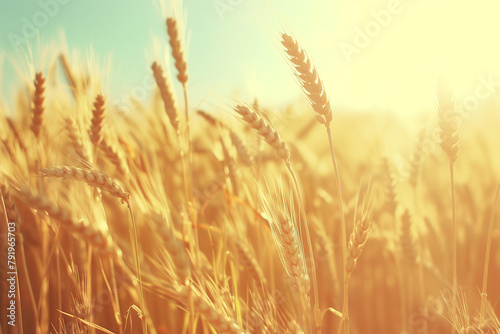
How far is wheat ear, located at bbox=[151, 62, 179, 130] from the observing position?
1.00m

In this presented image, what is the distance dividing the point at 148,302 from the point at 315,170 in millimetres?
780

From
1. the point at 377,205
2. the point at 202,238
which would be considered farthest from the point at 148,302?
the point at 377,205

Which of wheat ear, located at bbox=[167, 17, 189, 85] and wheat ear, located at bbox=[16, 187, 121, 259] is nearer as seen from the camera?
wheat ear, located at bbox=[16, 187, 121, 259]

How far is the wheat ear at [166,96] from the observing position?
1005 millimetres

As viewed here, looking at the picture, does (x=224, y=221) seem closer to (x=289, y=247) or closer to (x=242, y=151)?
(x=242, y=151)

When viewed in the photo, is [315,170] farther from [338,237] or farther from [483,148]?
[483,148]

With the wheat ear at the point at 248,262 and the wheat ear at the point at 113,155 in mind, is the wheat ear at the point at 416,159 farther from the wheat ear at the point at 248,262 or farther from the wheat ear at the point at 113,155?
the wheat ear at the point at 113,155

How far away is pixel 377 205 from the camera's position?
1.60 metres

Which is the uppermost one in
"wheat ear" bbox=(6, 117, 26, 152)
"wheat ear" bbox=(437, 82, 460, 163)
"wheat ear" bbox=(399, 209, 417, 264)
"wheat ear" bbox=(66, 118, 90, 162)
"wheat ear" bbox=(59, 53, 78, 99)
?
"wheat ear" bbox=(59, 53, 78, 99)

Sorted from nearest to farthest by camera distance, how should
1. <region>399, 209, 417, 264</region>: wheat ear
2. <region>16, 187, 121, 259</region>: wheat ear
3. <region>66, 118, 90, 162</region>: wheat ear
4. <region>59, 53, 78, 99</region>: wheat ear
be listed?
<region>16, 187, 121, 259</region>: wheat ear → <region>66, 118, 90, 162</region>: wheat ear → <region>399, 209, 417, 264</region>: wheat ear → <region>59, 53, 78, 99</region>: wheat ear

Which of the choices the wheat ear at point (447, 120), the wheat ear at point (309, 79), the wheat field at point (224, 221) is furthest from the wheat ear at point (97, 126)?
the wheat ear at point (447, 120)

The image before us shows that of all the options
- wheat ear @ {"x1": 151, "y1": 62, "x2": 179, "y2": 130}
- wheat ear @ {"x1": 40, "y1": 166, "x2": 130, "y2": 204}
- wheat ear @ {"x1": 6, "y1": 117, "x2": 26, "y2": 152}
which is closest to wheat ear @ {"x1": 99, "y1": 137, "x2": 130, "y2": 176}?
wheat ear @ {"x1": 151, "y1": 62, "x2": 179, "y2": 130}

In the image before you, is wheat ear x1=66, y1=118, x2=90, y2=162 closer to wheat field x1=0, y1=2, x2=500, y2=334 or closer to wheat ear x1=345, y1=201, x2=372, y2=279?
wheat field x1=0, y1=2, x2=500, y2=334

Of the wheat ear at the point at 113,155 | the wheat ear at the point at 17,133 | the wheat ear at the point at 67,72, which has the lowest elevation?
the wheat ear at the point at 113,155
